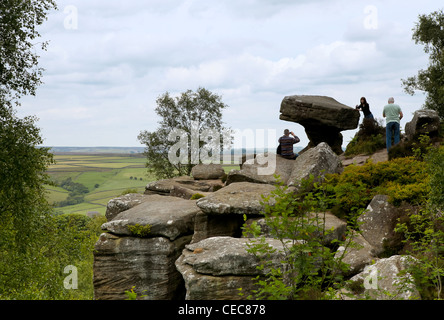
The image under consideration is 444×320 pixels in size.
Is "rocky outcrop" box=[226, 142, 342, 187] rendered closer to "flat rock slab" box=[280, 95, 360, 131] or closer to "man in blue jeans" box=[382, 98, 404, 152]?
"man in blue jeans" box=[382, 98, 404, 152]

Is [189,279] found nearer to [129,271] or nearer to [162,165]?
[129,271]

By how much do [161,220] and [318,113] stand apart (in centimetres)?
1734

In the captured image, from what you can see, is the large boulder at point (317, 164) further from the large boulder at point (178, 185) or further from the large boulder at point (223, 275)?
the large boulder at point (178, 185)

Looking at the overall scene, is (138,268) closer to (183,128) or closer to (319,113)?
(319,113)

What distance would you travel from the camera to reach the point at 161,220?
2131 cm

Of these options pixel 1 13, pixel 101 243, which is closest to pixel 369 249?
pixel 101 243

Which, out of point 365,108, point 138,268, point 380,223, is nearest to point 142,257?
Answer: point 138,268

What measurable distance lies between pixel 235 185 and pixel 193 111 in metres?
32.9

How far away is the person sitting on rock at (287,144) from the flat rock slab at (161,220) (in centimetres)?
885

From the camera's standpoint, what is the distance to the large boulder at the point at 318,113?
32.8 meters

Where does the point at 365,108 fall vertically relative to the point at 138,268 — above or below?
above

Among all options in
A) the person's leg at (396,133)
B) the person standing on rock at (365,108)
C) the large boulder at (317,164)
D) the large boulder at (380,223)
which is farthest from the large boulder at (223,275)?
the person standing on rock at (365,108)

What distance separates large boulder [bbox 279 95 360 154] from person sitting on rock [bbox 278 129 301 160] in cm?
498
